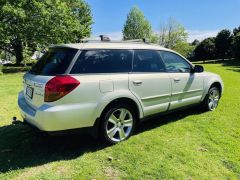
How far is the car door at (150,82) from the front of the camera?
522cm

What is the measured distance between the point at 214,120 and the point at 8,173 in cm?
462

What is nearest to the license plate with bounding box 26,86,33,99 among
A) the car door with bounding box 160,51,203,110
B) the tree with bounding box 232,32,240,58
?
the car door with bounding box 160,51,203,110

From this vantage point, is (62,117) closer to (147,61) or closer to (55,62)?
(55,62)

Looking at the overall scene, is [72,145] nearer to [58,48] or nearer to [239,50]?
[58,48]

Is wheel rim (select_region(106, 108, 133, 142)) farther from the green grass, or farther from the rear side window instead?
the rear side window

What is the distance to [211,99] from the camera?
7336 mm

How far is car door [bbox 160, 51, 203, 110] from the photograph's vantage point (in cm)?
597

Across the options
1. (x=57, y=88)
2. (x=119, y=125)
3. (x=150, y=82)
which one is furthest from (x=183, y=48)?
(x=57, y=88)

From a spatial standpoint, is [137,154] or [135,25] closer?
[137,154]

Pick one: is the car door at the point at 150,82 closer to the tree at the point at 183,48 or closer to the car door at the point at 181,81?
the car door at the point at 181,81

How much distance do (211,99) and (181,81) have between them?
165 centimetres

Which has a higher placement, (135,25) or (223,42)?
(135,25)

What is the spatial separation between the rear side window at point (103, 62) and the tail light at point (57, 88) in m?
0.23

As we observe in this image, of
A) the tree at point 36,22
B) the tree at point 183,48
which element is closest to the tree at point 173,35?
the tree at point 183,48
